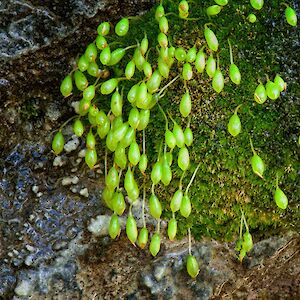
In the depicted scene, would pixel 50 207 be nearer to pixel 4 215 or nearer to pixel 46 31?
pixel 4 215

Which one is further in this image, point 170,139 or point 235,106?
point 235,106

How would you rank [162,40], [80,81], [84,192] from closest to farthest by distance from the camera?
[162,40] < [80,81] < [84,192]

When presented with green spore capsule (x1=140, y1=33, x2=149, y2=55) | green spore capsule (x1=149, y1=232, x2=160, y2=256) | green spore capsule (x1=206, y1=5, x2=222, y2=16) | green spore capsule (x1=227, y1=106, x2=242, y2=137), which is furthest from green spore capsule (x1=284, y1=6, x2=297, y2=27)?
Answer: green spore capsule (x1=149, y1=232, x2=160, y2=256)

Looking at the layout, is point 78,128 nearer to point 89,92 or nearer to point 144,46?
point 89,92

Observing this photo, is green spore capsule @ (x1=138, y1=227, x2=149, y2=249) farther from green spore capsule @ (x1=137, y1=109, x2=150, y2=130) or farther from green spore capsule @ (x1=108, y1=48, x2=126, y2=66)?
green spore capsule @ (x1=108, y1=48, x2=126, y2=66)

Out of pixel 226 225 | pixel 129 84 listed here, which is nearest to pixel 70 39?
pixel 129 84

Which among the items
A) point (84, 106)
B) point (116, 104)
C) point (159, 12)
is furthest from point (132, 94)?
point (159, 12)

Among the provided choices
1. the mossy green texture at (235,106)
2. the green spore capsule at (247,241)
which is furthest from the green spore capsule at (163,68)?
the green spore capsule at (247,241)
